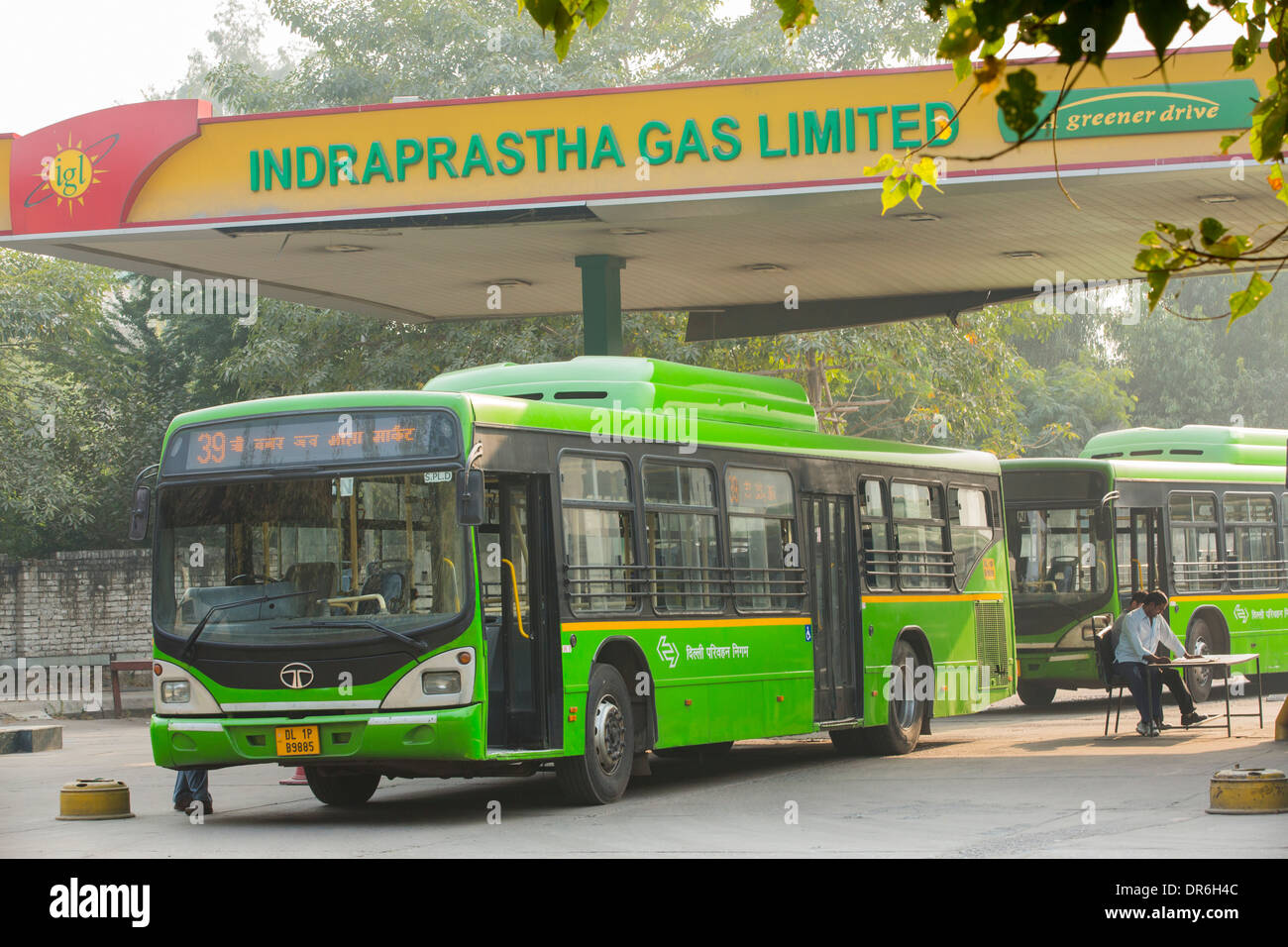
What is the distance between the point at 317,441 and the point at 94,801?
3063 millimetres

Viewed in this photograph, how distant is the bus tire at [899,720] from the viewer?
1666 cm

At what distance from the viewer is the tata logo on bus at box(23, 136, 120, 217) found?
1747cm

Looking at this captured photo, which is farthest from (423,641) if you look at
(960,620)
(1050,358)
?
(1050,358)

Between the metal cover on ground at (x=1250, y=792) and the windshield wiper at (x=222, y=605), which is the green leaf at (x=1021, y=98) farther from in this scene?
the windshield wiper at (x=222, y=605)

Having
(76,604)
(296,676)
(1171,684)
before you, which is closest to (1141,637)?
(1171,684)

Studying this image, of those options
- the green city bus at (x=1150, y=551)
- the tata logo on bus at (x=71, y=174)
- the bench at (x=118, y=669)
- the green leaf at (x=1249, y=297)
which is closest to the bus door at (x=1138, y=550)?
the green city bus at (x=1150, y=551)

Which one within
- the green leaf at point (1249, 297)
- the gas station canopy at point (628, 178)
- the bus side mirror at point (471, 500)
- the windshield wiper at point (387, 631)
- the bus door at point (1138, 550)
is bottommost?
the windshield wiper at point (387, 631)

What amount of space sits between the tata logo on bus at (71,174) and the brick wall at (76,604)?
1265cm

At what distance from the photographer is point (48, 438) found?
29875 mm

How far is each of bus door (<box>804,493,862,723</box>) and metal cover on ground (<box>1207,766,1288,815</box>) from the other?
16.4 feet

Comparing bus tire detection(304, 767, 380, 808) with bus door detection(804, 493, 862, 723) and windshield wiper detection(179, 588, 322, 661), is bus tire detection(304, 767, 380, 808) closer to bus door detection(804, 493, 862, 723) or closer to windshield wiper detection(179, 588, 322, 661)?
windshield wiper detection(179, 588, 322, 661)

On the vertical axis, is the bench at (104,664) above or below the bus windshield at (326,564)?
below
